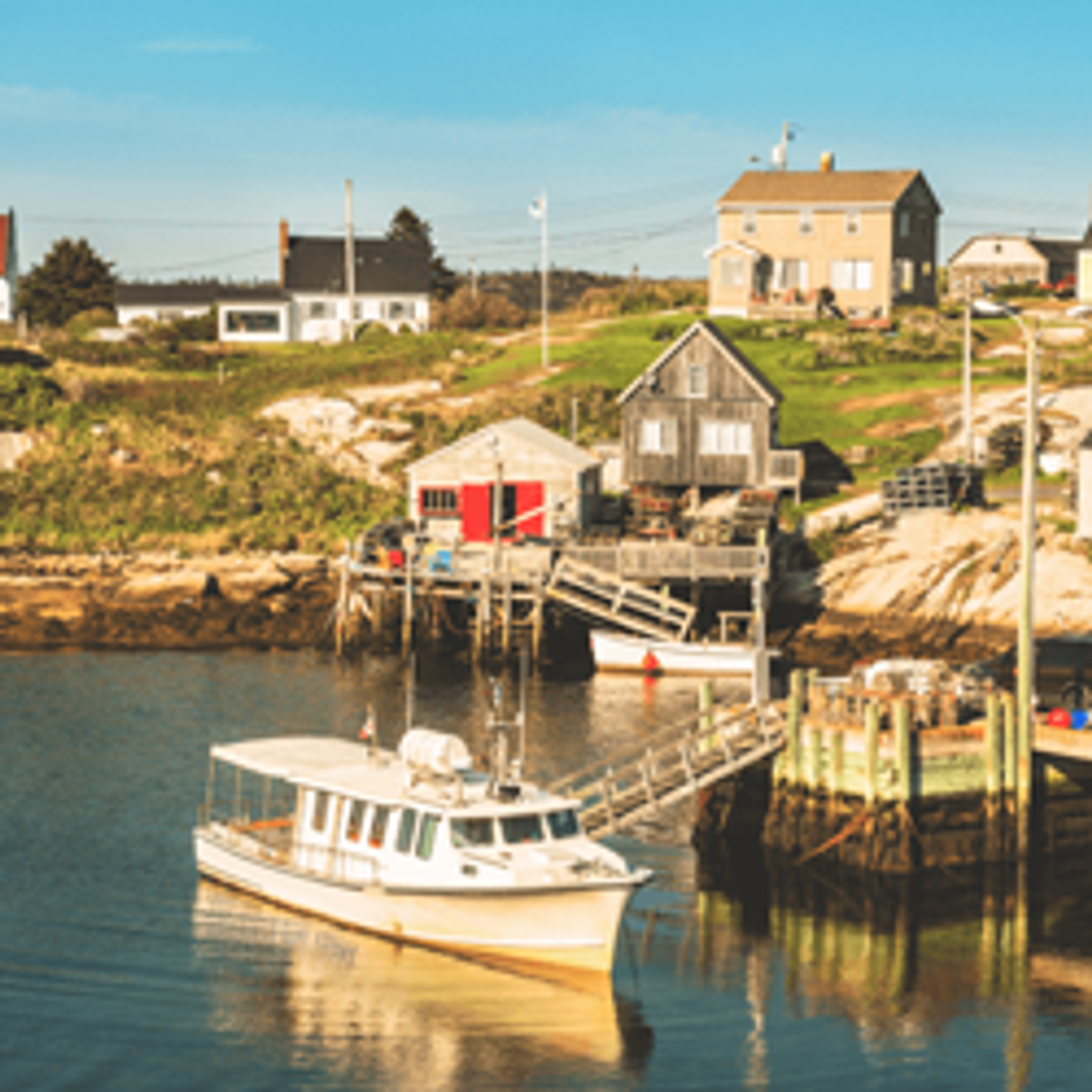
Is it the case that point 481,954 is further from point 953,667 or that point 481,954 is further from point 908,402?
point 908,402

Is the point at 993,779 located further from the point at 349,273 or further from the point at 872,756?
the point at 349,273

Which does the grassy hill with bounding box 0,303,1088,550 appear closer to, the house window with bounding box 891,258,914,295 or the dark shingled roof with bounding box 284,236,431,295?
the house window with bounding box 891,258,914,295

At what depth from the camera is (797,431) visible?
72.7 meters

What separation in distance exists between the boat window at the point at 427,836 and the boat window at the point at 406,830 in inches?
7.3

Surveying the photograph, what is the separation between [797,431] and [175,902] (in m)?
48.9

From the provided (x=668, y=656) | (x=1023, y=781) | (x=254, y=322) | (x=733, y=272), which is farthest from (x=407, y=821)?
(x=254, y=322)

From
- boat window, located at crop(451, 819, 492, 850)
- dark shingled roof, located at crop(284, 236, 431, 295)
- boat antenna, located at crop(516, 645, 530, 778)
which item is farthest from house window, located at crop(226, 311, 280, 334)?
boat window, located at crop(451, 819, 492, 850)

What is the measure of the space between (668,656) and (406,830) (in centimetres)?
2673

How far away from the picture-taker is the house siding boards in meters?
63.2

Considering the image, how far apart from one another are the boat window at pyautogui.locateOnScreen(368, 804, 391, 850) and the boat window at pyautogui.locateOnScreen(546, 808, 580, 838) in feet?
9.29

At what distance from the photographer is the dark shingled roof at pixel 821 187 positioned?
92875mm

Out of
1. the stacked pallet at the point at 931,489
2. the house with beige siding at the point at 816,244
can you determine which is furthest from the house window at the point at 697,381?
the house with beige siding at the point at 816,244

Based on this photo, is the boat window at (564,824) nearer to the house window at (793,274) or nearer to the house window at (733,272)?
the house window at (733,272)

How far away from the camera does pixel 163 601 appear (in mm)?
60188
